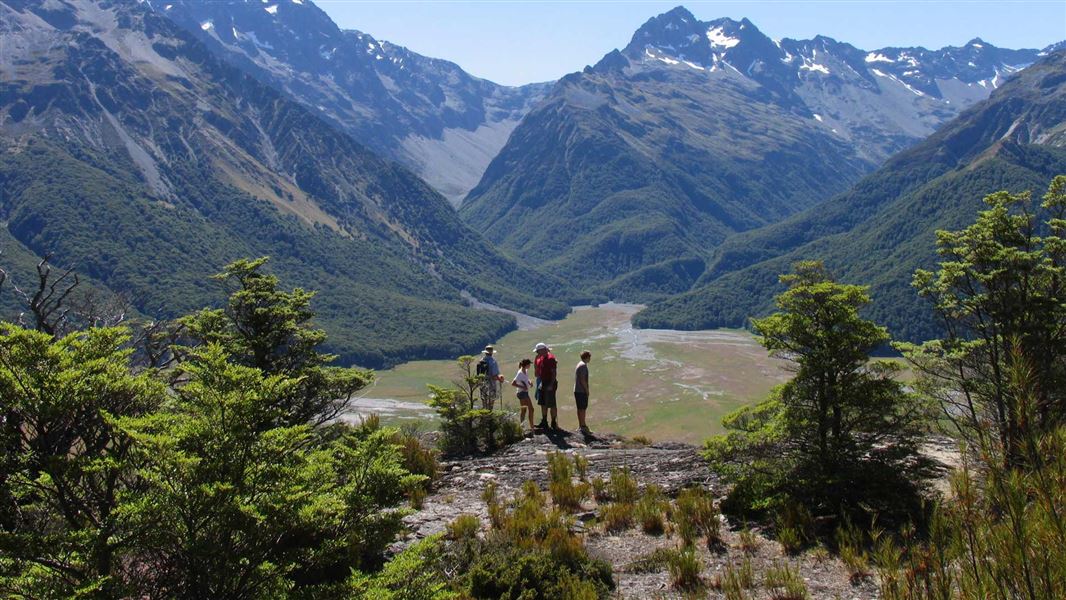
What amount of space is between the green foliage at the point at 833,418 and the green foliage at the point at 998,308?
1.03 m

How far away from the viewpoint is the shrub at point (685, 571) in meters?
8.67

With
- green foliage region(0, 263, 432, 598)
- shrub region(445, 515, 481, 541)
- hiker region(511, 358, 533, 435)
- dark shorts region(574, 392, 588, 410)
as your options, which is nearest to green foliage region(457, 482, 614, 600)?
shrub region(445, 515, 481, 541)

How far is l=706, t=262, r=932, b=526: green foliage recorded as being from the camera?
33.6ft

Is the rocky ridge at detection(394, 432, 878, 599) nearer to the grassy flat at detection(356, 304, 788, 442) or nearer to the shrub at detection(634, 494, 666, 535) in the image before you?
the shrub at detection(634, 494, 666, 535)

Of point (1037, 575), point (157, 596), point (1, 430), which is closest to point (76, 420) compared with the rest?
point (1, 430)

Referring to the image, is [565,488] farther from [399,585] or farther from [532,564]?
[399,585]

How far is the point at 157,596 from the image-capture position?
6129 mm

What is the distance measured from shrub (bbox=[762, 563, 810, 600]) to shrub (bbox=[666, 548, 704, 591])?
0.84 m

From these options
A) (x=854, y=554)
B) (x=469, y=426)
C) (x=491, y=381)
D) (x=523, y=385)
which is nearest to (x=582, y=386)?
(x=523, y=385)

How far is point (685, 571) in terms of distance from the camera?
8797 millimetres

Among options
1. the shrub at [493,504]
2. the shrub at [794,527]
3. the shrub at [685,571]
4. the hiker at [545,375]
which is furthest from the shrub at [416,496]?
the shrub at [794,527]

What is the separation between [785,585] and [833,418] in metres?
3.34

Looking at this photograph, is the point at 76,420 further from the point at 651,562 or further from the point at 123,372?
the point at 651,562

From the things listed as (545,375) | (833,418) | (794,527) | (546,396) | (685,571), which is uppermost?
(833,418)
